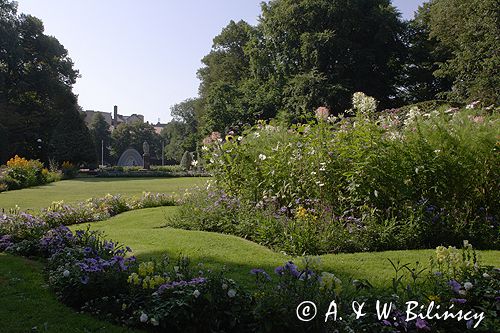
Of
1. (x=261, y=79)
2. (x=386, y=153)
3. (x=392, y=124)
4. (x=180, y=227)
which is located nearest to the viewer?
(x=386, y=153)

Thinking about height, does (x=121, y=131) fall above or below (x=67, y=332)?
above

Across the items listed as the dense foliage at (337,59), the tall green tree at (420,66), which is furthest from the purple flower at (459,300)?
the tall green tree at (420,66)

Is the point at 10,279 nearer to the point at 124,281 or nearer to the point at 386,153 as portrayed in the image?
the point at 124,281

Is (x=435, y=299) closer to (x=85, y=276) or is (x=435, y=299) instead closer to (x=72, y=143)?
(x=85, y=276)

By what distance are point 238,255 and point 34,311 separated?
8.33ft

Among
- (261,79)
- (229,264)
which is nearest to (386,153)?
(229,264)

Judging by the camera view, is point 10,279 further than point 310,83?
No

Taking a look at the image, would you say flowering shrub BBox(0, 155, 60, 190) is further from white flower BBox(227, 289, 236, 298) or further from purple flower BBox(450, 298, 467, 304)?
purple flower BBox(450, 298, 467, 304)

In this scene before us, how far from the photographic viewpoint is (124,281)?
3793mm

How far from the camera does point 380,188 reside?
6188 mm

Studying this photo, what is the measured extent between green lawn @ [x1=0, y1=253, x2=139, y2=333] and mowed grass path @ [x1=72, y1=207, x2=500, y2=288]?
1387 millimetres

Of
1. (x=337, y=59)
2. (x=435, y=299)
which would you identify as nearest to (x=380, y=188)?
(x=435, y=299)

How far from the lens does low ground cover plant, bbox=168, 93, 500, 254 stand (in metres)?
5.80

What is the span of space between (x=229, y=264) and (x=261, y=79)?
107 ft
